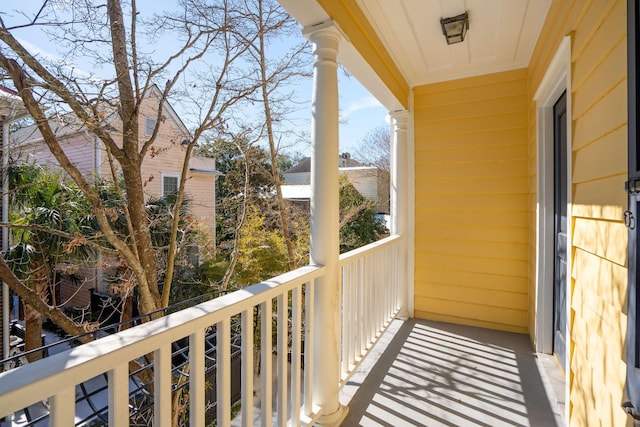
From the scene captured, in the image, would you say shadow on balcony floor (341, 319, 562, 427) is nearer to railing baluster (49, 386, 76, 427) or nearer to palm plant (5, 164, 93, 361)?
railing baluster (49, 386, 76, 427)

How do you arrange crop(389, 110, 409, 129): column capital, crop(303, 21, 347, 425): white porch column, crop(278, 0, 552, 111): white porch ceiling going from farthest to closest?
crop(389, 110, 409, 129): column capital → crop(278, 0, 552, 111): white porch ceiling → crop(303, 21, 347, 425): white porch column

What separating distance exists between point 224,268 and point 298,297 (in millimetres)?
4792

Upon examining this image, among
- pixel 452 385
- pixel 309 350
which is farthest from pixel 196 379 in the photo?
pixel 452 385

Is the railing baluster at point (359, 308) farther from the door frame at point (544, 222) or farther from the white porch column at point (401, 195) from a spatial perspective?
the door frame at point (544, 222)

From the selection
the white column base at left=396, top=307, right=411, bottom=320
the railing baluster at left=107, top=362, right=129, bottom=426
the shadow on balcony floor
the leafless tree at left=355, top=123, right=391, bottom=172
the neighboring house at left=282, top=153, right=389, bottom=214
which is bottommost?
the shadow on balcony floor

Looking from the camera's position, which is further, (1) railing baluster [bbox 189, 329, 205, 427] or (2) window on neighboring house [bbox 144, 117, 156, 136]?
(2) window on neighboring house [bbox 144, 117, 156, 136]

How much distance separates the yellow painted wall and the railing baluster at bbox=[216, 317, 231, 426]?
2787mm

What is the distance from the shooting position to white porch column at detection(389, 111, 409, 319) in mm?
3506

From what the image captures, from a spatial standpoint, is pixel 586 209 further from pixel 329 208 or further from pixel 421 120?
pixel 421 120

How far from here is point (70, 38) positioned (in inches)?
102

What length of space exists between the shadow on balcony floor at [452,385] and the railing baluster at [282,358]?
0.62 meters

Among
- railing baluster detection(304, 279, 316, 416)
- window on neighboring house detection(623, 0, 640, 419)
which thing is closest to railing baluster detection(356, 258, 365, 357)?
railing baluster detection(304, 279, 316, 416)

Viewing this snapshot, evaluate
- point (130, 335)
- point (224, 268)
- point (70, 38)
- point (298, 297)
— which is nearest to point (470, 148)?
point (298, 297)

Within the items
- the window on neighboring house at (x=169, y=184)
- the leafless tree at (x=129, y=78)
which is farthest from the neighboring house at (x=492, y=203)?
the window on neighboring house at (x=169, y=184)
